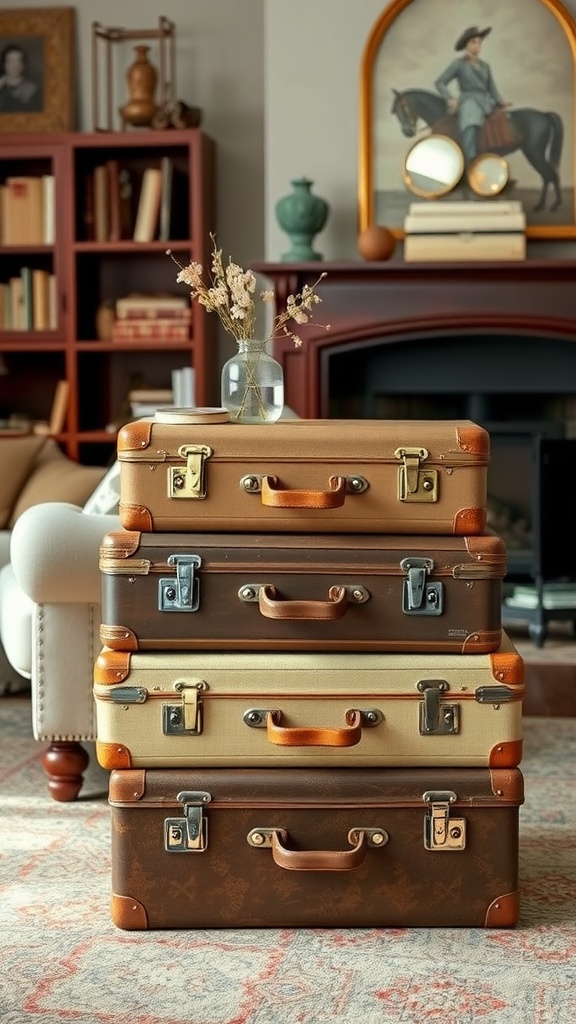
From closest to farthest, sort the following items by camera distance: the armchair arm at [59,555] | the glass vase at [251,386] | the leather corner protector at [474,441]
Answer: the leather corner protector at [474,441], the glass vase at [251,386], the armchair arm at [59,555]

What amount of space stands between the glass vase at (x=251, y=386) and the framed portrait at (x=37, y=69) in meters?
3.56

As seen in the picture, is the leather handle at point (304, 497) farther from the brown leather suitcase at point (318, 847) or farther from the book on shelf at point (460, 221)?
the book on shelf at point (460, 221)

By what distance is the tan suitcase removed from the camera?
2.42m

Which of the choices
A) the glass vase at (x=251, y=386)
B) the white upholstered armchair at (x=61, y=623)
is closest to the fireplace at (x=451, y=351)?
the white upholstered armchair at (x=61, y=623)

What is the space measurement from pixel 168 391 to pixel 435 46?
1751mm

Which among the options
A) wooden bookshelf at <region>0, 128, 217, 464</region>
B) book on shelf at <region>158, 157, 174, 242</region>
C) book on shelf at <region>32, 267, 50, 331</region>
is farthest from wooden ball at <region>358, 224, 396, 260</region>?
book on shelf at <region>32, 267, 50, 331</region>

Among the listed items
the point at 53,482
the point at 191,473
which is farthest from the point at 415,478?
the point at 53,482

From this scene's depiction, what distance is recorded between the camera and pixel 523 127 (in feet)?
17.1

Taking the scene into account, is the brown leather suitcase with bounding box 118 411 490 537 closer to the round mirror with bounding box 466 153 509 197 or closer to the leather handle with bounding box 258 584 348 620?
the leather handle with bounding box 258 584 348 620

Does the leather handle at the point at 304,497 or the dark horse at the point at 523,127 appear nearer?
the leather handle at the point at 304,497

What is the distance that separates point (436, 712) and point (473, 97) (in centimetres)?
342

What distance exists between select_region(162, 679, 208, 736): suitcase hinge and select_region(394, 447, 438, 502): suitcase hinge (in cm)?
49

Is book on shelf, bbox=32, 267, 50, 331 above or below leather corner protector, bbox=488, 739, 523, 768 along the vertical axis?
above

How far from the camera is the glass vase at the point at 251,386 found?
104 inches
